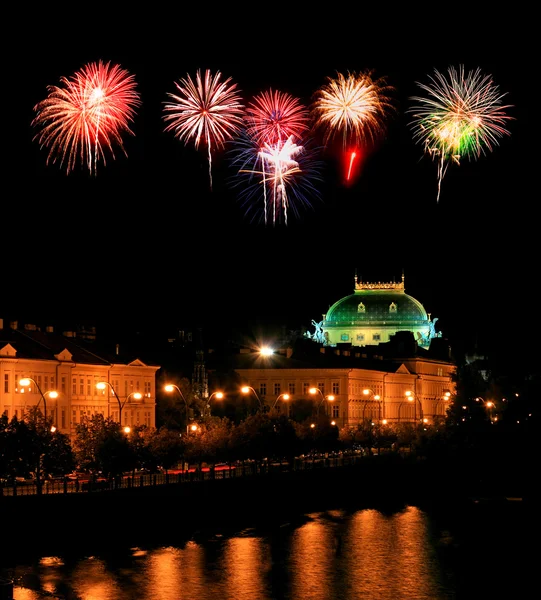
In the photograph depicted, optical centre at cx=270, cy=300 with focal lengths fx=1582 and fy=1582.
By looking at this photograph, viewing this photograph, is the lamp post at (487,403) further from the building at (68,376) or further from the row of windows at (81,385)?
the row of windows at (81,385)

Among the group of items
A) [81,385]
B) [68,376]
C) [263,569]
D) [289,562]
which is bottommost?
[263,569]

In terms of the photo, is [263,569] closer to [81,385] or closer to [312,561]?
[312,561]

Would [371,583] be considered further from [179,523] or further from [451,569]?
[179,523]

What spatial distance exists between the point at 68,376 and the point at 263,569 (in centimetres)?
4416

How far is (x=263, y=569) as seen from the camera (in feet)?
213

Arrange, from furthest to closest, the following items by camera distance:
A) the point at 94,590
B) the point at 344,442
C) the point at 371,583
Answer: the point at 344,442 < the point at 371,583 < the point at 94,590

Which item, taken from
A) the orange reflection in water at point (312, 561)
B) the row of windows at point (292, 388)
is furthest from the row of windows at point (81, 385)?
the row of windows at point (292, 388)

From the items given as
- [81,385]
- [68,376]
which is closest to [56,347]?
[68,376]

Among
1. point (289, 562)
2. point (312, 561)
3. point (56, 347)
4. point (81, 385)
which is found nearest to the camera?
point (289, 562)

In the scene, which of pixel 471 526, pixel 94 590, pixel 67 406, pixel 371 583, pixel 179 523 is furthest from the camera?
pixel 67 406

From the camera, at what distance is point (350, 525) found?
82.0m

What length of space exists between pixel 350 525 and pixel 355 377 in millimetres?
74605

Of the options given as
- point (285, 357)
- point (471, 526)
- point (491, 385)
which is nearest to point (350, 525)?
point (471, 526)

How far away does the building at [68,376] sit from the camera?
100 meters
